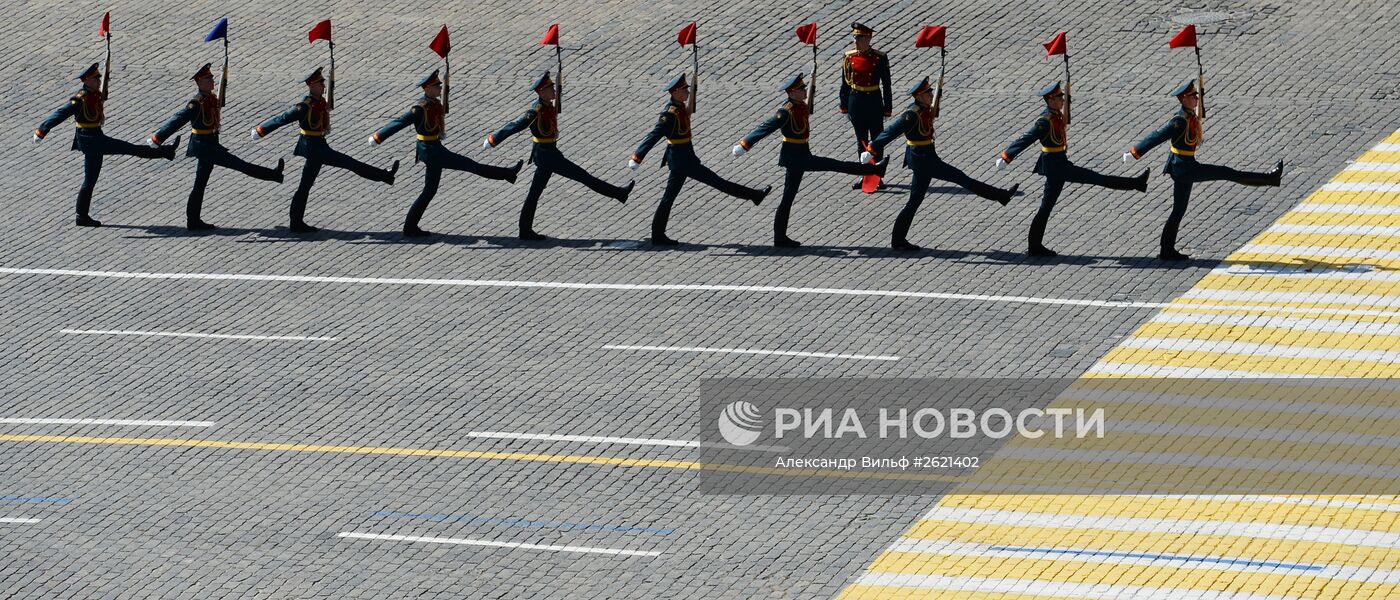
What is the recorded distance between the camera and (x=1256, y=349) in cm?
1989

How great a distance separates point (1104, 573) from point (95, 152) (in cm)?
1354

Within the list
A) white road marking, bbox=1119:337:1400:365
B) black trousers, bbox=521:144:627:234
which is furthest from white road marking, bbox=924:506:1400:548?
black trousers, bbox=521:144:627:234

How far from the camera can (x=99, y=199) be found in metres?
25.9

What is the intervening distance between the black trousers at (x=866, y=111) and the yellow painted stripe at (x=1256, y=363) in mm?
6103

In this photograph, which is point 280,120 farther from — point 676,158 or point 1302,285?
point 1302,285

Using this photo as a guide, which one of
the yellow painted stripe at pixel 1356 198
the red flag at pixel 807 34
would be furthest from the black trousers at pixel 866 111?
the yellow painted stripe at pixel 1356 198

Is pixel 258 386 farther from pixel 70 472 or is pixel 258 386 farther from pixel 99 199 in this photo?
pixel 99 199

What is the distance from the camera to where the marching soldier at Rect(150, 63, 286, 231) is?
2438 centimetres

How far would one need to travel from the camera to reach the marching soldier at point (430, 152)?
78.2 ft

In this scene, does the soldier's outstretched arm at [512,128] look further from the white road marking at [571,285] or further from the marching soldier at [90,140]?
the marching soldier at [90,140]

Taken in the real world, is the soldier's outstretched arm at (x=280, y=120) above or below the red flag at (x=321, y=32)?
below

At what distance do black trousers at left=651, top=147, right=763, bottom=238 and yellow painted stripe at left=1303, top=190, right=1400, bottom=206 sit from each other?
6.09 m

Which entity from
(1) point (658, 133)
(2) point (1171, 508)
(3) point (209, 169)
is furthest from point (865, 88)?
(2) point (1171, 508)

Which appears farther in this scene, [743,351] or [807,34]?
[807,34]
